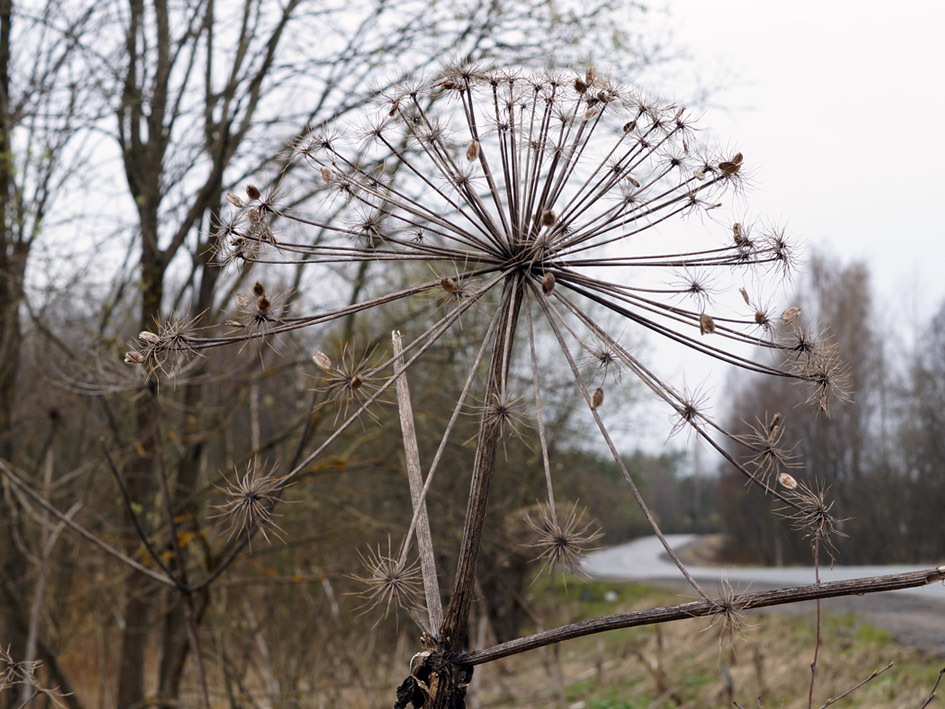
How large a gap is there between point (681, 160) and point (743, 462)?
36.0 inches

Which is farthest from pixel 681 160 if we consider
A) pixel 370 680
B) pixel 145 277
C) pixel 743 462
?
pixel 370 680

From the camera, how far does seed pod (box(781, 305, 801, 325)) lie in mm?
2178

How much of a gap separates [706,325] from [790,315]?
0.24 meters

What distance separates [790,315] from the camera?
221 centimetres

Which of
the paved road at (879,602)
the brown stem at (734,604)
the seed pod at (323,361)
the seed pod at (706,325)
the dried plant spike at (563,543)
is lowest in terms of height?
the paved road at (879,602)

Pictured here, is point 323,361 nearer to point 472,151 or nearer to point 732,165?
point 472,151

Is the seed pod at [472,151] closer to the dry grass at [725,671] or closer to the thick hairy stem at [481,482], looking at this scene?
the thick hairy stem at [481,482]

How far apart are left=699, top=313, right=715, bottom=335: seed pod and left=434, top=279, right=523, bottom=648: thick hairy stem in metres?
0.47

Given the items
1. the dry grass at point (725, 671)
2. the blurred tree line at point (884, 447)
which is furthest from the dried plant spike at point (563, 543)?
the blurred tree line at point (884, 447)

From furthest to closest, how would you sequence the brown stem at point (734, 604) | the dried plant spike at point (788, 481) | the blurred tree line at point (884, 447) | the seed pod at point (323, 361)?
the blurred tree line at point (884, 447)
the seed pod at point (323, 361)
the dried plant spike at point (788, 481)
the brown stem at point (734, 604)

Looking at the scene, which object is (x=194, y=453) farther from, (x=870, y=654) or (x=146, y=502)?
(x=870, y=654)

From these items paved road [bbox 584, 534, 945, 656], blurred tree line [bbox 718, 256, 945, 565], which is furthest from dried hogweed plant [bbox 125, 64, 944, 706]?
blurred tree line [bbox 718, 256, 945, 565]

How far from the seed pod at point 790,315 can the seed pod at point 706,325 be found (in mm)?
205

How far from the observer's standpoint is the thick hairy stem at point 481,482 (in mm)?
1937
